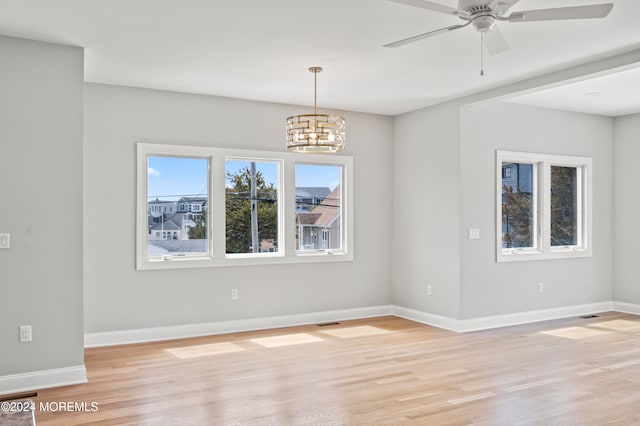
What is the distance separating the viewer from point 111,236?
538 cm

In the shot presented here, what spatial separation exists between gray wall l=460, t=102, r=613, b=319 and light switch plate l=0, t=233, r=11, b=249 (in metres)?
4.47

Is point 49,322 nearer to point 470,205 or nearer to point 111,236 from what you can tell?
point 111,236

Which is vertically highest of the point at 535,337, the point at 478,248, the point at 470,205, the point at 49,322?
the point at 470,205

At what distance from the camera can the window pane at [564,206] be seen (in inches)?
277

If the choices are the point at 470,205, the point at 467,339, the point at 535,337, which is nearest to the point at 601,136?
the point at 470,205

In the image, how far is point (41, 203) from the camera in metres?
4.07

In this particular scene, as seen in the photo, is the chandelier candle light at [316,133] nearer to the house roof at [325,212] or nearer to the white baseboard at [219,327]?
the house roof at [325,212]

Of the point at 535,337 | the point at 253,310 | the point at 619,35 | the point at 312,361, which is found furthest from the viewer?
the point at 253,310

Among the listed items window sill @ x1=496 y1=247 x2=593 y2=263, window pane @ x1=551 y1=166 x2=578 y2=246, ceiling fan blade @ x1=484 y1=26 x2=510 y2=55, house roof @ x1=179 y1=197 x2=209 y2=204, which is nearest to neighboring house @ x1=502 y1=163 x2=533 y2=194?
window pane @ x1=551 y1=166 x2=578 y2=246

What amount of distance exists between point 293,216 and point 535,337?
3.04m

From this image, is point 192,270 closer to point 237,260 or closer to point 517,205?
point 237,260

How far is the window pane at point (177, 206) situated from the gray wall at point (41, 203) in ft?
4.95

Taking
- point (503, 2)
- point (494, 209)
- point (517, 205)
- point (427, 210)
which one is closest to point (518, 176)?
point (517, 205)

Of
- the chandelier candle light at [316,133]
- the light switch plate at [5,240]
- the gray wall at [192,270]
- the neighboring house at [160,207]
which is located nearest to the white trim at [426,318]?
the gray wall at [192,270]
